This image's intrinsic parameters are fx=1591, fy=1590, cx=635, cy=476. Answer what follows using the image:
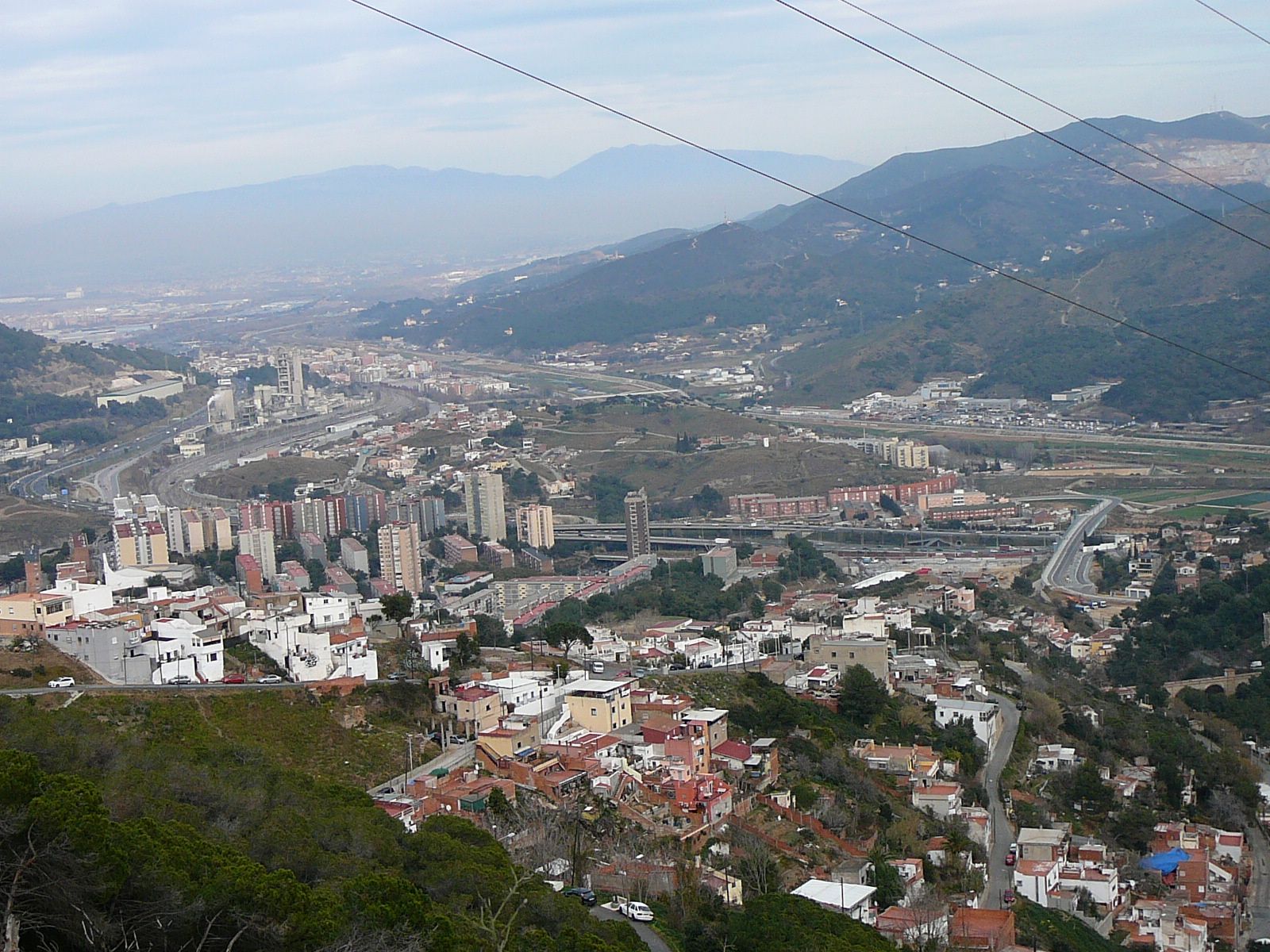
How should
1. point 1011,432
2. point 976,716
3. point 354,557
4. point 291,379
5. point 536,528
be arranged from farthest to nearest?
1. point 291,379
2. point 1011,432
3. point 536,528
4. point 354,557
5. point 976,716

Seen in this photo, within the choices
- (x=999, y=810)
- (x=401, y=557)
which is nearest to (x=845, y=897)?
(x=999, y=810)

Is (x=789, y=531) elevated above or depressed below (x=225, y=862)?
below

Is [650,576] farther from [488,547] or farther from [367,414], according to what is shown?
[367,414]

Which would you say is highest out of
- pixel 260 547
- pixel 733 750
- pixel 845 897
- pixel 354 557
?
pixel 845 897

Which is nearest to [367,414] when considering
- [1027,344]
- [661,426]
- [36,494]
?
[661,426]

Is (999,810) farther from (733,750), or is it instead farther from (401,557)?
(401,557)

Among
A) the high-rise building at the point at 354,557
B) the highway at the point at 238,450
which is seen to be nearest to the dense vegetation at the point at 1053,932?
the high-rise building at the point at 354,557

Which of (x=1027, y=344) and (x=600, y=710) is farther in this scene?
(x=1027, y=344)
